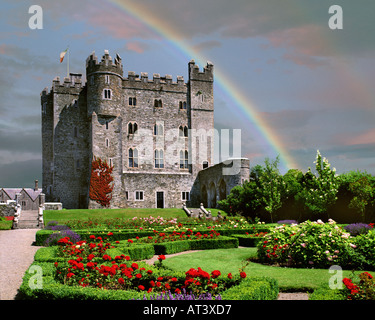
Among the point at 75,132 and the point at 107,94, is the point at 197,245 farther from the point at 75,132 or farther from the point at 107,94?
the point at 75,132

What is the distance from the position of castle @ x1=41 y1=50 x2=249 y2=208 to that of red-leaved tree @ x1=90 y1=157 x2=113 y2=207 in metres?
0.70

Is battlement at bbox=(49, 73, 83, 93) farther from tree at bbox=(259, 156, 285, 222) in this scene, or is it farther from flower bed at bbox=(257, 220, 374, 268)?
flower bed at bbox=(257, 220, 374, 268)

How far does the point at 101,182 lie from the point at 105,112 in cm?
826

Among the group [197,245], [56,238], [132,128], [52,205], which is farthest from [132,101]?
[197,245]

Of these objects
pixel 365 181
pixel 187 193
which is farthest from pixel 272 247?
pixel 187 193

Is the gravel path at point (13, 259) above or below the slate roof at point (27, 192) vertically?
below

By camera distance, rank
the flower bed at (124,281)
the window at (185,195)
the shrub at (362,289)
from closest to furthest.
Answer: the shrub at (362,289) < the flower bed at (124,281) < the window at (185,195)

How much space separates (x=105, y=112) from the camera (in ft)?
144

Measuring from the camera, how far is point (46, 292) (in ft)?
27.6

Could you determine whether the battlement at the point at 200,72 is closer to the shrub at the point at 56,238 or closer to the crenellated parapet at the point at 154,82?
the crenellated parapet at the point at 154,82

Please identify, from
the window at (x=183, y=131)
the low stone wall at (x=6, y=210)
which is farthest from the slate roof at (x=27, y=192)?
the window at (x=183, y=131)

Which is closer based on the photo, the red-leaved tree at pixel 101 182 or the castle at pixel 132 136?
the red-leaved tree at pixel 101 182

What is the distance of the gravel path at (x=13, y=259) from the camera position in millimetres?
10703

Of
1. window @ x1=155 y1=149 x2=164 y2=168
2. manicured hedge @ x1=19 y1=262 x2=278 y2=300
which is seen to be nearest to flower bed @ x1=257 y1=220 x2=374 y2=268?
manicured hedge @ x1=19 y1=262 x2=278 y2=300
